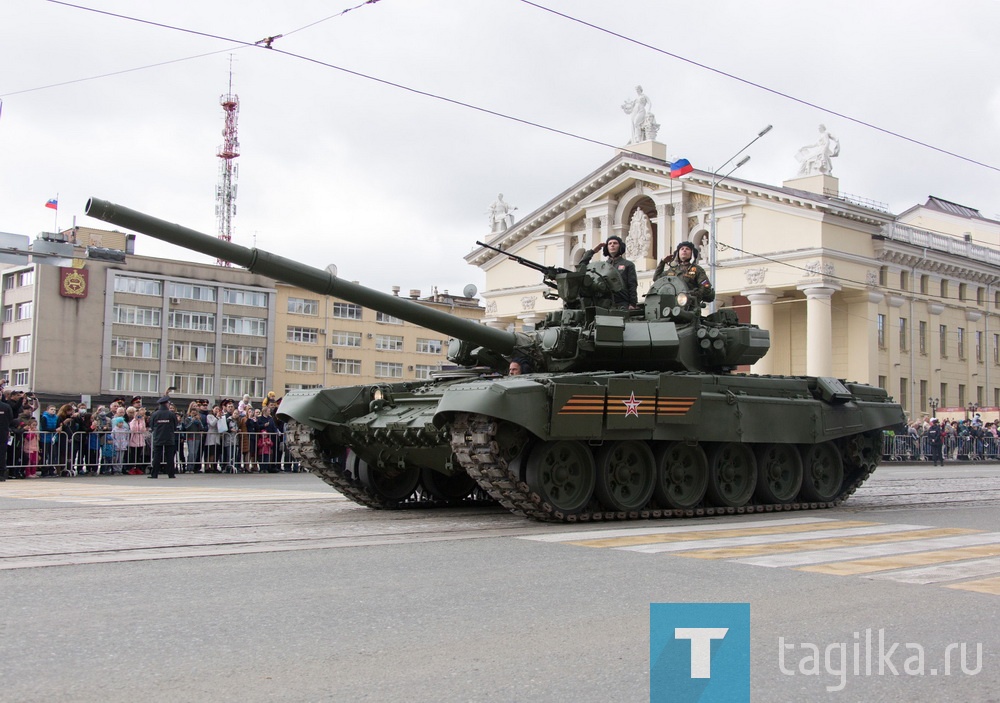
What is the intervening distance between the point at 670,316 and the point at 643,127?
47723 millimetres

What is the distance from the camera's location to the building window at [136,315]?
72.2 metres

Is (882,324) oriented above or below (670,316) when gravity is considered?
above

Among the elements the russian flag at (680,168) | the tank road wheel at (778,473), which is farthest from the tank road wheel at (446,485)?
the russian flag at (680,168)

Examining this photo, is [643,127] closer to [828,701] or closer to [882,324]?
[882,324]

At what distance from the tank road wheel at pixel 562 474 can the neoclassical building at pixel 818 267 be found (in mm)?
38594

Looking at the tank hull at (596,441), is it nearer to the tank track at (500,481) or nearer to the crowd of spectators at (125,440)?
the tank track at (500,481)

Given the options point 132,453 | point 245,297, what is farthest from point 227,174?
point 132,453

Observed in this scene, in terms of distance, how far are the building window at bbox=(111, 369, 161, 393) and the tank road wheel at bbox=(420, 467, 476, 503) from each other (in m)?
61.5

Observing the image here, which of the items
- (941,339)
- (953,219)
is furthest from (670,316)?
(953,219)

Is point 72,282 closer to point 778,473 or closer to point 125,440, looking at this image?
Answer: point 125,440

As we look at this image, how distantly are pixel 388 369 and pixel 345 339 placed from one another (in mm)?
4214

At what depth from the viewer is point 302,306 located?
8081 cm

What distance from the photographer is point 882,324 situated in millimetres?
56594

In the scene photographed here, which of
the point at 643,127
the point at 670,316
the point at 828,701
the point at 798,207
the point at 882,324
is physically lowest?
the point at 828,701
